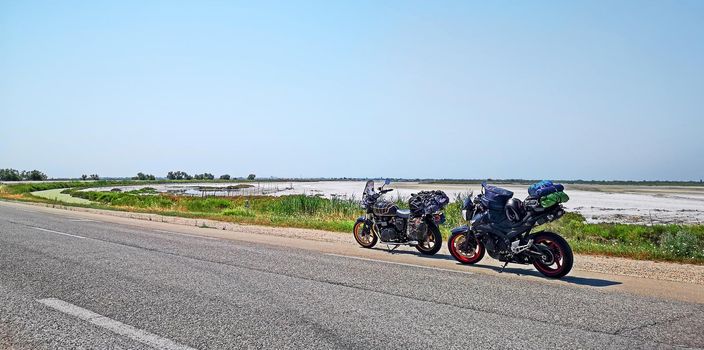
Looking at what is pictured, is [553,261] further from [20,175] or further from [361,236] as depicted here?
[20,175]

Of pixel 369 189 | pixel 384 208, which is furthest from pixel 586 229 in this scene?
pixel 384 208

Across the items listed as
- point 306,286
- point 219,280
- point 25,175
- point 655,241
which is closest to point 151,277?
point 219,280

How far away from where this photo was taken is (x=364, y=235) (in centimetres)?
1383

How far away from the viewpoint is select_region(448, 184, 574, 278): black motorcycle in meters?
9.00

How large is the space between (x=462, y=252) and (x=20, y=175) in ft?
553

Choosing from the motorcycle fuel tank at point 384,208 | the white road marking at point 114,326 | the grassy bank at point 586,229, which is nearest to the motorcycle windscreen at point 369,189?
the motorcycle fuel tank at point 384,208

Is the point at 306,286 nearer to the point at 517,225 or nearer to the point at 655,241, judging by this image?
the point at 517,225

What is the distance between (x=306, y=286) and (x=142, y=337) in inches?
116

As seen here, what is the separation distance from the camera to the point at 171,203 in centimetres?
4206

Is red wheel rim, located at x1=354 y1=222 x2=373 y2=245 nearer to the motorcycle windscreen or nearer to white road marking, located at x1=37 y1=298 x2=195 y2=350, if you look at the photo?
the motorcycle windscreen

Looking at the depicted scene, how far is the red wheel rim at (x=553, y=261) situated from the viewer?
8.86 meters

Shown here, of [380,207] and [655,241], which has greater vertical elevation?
[380,207]

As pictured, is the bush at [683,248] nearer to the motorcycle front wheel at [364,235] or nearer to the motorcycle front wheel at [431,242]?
the motorcycle front wheel at [431,242]

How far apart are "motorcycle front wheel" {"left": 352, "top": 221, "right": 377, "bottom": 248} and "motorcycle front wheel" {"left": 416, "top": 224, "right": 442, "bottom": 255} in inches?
64.4
